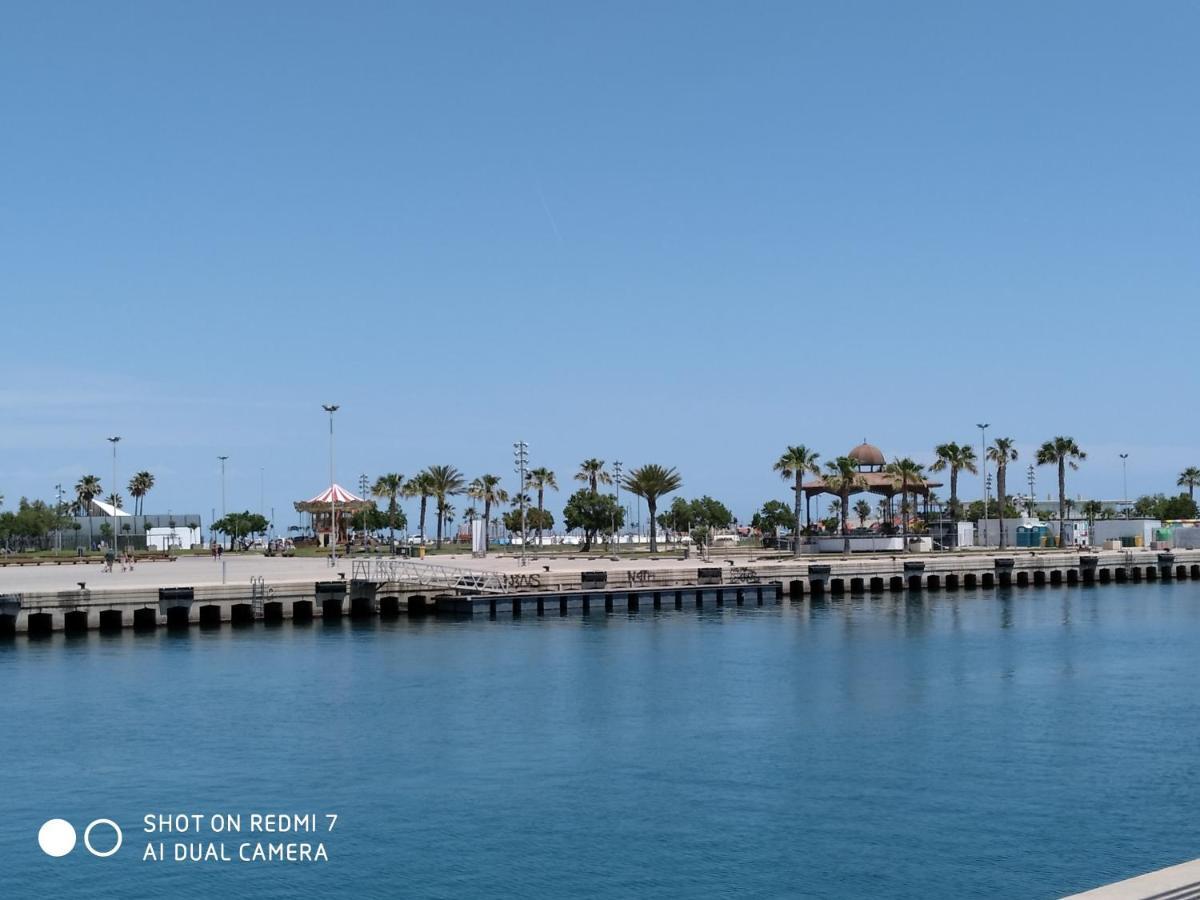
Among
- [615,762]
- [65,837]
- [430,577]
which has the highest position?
[430,577]

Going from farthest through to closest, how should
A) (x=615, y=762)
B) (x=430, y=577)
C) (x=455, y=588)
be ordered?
(x=430, y=577)
(x=455, y=588)
(x=615, y=762)

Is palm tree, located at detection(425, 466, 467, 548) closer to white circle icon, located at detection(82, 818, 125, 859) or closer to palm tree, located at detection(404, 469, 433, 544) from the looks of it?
palm tree, located at detection(404, 469, 433, 544)

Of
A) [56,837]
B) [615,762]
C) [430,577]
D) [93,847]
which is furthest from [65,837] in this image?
[430,577]

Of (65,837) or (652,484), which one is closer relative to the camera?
(65,837)

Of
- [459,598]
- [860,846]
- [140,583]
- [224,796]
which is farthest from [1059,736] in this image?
[140,583]

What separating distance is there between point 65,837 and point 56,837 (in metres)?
0.18

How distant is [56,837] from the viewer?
93.1 feet

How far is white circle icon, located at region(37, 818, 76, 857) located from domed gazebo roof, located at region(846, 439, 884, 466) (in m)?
125

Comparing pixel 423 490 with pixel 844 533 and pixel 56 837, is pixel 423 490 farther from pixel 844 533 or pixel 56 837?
pixel 56 837

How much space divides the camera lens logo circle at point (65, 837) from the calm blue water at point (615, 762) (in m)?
0.27

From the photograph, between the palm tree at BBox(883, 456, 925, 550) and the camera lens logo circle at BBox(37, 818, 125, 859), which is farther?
the palm tree at BBox(883, 456, 925, 550)

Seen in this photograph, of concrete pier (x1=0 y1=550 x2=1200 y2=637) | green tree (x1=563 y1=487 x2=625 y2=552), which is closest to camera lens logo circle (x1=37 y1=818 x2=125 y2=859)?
concrete pier (x1=0 y1=550 x2=1200 y2=637)

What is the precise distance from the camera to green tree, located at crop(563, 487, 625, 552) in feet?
550

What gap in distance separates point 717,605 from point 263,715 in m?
47.7
